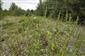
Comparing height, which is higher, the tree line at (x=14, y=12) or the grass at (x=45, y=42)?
the grass at (x=45, y=42)

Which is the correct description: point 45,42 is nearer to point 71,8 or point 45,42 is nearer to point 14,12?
point 71,8

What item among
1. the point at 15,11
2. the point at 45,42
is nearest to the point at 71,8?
the point at 15,11

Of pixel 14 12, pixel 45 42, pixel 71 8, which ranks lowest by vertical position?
pixel 14 12

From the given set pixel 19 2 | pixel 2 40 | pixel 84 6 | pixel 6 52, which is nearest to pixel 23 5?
pixel 19 2

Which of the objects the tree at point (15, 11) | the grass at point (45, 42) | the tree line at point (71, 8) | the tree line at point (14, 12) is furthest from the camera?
the tree at point (15, 11)

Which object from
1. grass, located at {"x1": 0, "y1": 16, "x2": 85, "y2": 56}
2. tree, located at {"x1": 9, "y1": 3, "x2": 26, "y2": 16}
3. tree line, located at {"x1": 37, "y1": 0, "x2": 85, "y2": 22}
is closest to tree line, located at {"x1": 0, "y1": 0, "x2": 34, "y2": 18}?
tree, located at {"x1": 9, "y1": 3, "x2": 26, "y2": 16}

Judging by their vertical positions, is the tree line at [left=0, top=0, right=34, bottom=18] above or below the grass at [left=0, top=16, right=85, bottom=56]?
below

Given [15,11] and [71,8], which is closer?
[71,8]

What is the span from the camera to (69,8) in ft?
32.5

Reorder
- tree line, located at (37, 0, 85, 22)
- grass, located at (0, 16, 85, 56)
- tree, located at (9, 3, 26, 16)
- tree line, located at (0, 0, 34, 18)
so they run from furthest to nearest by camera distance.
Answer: tree, located at (9, 3, 26, 16) → tree line, located at (0, 0, 34, 18) → tree line, located at (37, 0, 85, 22) → grass, located at (0, 16, 85, 56)

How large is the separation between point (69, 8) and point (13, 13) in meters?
3.04

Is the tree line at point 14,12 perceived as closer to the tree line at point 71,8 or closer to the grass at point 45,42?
the tree line at point 71,8

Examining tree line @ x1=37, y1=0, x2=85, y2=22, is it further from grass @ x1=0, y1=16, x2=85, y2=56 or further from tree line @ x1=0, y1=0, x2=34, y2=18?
grass @ x1=0, y1=16, x2=85, y2=56

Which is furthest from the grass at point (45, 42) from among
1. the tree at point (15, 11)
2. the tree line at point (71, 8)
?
the tree at point (15, 11)
